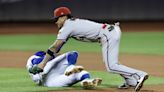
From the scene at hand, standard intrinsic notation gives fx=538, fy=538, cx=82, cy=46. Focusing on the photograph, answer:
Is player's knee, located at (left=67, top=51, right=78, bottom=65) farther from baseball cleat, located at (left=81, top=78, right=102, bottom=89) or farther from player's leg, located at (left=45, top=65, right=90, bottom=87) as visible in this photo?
baseball cleat, located at (left=81, top=78, right=102, bottom=89)

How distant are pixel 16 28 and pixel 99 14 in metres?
4.12

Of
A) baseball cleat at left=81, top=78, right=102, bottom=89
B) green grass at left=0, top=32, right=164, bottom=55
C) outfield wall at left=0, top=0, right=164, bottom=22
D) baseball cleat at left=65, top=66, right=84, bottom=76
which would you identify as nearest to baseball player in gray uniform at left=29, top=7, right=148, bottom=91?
baseball cleat at left=81, top=78, right=102, bottom=89

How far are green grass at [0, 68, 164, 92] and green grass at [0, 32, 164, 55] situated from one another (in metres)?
4.94

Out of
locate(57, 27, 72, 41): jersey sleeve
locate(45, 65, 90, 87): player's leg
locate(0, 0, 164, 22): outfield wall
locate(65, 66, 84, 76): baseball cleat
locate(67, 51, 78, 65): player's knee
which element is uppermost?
locate(0, 0, 164, 22): outfield wall

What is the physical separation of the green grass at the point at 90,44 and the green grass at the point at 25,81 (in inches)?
194

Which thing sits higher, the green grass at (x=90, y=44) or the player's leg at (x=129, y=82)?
the green grass at (x=90, y=44)

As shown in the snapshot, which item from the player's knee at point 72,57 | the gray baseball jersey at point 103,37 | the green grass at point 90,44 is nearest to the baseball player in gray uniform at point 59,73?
the player's knee at point 72,57

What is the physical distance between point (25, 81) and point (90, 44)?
9290 millimetres

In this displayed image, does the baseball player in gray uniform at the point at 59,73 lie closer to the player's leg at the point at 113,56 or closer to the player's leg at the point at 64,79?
the player's leg at the point at 64,79

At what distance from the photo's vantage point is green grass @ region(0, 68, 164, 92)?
8913mm

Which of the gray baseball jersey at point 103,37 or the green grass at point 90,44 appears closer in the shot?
the gray baseball jersey at point 103,37

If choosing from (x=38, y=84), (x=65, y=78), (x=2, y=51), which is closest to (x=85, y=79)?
(x=65, y=78)

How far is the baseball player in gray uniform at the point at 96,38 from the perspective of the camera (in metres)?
8.55

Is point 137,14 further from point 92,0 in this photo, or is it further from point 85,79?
point 85,79
